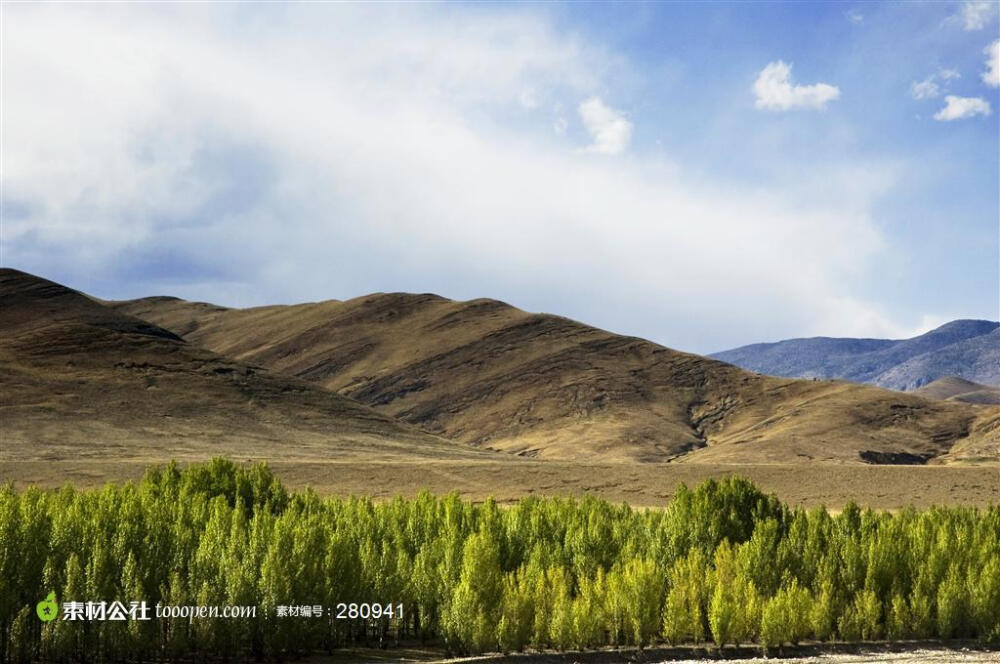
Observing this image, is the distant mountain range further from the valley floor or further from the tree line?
the tree line

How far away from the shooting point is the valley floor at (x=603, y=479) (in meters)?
54.9

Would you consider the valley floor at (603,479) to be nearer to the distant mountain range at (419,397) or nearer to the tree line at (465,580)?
the distant mountain range at (419,397)

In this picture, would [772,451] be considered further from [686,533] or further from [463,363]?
[686,533]

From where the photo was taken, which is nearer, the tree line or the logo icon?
the logo icon

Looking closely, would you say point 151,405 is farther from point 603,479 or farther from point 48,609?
point 48,609

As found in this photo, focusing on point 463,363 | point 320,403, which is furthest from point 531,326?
point 320,403

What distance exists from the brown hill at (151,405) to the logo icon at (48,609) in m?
53.7

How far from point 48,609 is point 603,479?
47356mm

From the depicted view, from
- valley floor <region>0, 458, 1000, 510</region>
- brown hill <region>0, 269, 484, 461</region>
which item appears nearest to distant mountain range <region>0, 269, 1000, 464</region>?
brown hill <region>0, 269, 484, 461</region>

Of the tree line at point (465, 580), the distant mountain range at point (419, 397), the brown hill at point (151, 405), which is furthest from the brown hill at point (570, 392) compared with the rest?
the tree line at point (465, 580)

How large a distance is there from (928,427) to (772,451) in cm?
2634

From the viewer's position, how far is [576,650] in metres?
19.8

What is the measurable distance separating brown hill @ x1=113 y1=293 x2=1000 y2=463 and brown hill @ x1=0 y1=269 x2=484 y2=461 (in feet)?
85.3

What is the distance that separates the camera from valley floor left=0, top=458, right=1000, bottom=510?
54875mm
